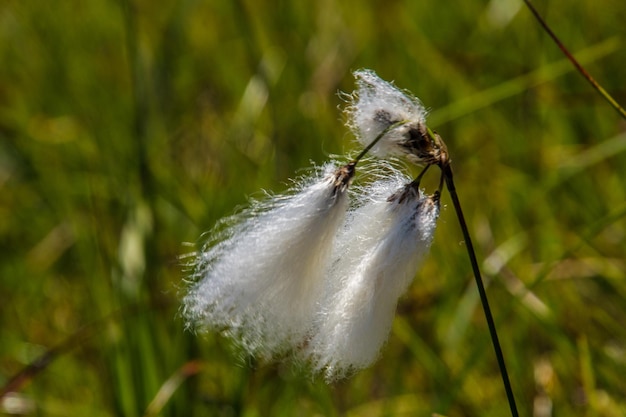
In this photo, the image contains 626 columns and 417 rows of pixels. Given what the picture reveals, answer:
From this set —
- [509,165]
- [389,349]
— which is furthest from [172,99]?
[389,349]

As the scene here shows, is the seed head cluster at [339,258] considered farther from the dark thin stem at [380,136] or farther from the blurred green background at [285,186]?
the blurred green background at [285,186]

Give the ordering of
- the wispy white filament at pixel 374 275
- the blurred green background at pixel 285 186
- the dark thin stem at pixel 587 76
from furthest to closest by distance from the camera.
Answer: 1. the blurred green background at pixel 285 186
2. the dark thin stem at pixel 587 76
3. the wispy white filament at pixel 374 275

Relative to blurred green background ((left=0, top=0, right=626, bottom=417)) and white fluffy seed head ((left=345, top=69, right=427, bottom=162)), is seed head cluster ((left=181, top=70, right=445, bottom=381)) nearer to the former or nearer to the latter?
white fluffy seed head ((left=345, top=69, right=427, bottom=162))

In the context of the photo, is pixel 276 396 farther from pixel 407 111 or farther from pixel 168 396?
pixel 407 111

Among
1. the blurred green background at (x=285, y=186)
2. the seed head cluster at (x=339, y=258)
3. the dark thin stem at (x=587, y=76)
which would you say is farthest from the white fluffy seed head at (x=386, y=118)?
the blurred green background at (x=285, y=186)

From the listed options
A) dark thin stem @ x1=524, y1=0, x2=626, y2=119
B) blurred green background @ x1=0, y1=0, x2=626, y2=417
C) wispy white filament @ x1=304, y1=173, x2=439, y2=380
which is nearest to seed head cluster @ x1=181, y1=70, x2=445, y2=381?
wispy white filament @ x1=304, y1=173, x2=439, y2=380

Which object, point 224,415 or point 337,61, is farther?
point 337,61
